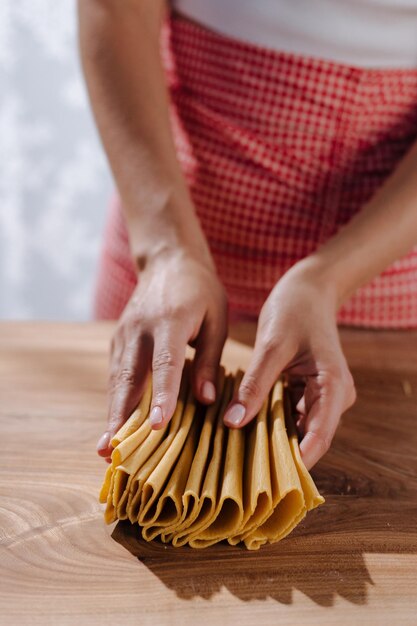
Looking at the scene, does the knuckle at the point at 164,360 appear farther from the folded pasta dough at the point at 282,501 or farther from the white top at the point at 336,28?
the white top at the point at 336,28

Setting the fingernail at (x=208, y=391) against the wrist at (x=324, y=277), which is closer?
the fingernail at (x=208, y=391)

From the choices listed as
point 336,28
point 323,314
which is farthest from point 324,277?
point 336,28

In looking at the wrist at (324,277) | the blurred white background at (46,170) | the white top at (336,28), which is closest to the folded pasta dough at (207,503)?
the wrist at (324,277)

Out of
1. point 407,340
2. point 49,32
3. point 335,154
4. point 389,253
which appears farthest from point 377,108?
point 49,32

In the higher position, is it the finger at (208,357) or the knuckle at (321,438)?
the knuckle at (321,438)

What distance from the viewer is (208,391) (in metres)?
0.82

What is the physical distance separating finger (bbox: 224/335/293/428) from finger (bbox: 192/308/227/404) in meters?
0.04

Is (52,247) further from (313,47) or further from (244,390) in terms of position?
(244,390)

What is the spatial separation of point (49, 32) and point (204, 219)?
45.4 inches

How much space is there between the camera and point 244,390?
79cm

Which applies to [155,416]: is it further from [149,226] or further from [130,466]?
[149,226]

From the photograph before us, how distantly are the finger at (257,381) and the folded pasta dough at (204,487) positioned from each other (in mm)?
29

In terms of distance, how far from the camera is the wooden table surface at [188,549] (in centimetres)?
64

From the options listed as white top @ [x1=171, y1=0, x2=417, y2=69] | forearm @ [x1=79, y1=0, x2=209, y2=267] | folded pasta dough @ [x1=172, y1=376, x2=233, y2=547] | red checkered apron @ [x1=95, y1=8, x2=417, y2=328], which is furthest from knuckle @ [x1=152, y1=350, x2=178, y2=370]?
white top @ [x1=171, y1=0, x2=417, y2=69]
